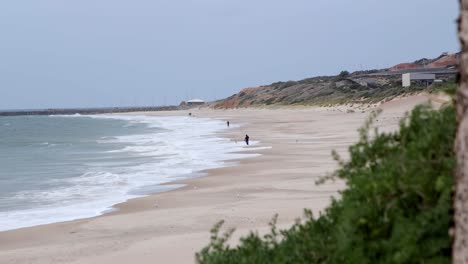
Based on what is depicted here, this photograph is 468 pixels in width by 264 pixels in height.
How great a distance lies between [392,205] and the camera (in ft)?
11.5

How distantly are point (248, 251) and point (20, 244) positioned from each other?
8536 millimetres

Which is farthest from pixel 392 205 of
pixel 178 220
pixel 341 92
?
pixel 341 92

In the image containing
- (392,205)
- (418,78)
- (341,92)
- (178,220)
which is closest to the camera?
(392,205)

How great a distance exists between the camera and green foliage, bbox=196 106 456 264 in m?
3.25

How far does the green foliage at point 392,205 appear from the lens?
3246 mm

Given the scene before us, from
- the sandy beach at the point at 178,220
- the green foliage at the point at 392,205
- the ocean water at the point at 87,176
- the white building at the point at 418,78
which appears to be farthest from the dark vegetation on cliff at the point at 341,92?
the green foliage at the point at 392,205

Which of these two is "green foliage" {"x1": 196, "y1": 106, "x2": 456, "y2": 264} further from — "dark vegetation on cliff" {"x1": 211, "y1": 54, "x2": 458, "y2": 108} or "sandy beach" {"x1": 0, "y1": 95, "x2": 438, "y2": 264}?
"dark vegetation on cliff" {"x1": 211, "y1": 54, "x2": 458, "y2": 108}

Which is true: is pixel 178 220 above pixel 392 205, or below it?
below

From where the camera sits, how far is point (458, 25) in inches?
124

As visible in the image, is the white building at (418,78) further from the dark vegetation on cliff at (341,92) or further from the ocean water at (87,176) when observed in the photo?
the ocean water at (87,176)

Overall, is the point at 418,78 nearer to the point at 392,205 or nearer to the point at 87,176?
the point at 87,176

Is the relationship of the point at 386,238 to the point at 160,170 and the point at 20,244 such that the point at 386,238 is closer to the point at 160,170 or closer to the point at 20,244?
the point at 20,244

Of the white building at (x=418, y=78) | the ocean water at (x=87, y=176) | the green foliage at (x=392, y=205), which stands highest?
the white building at (x=418, y=78)

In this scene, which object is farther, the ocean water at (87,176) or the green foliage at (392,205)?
the ocean water at (87,176)
